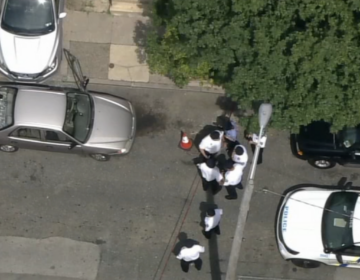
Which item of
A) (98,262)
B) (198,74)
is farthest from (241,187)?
(98,262)

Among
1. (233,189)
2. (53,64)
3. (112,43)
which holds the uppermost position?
(112,43)

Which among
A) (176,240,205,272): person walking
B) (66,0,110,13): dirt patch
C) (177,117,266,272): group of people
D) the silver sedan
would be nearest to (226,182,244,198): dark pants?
(177,117,266,272): group of people

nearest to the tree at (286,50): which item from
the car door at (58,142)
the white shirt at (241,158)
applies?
the white shirt at (241,158)

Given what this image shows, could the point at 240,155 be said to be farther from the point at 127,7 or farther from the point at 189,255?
the point at 127,7

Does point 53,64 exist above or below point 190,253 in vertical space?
above

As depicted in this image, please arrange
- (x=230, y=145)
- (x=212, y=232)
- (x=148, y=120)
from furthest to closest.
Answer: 1. (x=148, y=120)
2. (x=230, y=145)
3. (x=212, y=232)

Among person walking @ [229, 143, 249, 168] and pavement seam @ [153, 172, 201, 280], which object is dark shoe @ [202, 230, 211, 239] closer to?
pavement seam @ [153, 172, 201, 280]

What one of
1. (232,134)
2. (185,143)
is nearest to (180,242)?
(185,143)
